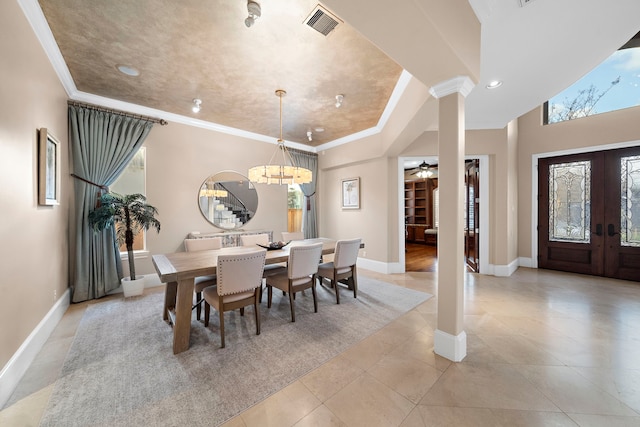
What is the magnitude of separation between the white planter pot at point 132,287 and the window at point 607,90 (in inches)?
307

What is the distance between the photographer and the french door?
13.0 ft

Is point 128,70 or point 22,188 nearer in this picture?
point 22,188

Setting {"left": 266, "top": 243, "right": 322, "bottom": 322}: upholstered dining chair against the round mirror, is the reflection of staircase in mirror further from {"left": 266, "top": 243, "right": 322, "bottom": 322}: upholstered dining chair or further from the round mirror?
{"left": 266, "top": 243, "right": 322, "bottom": 322}: upholstered dining chair

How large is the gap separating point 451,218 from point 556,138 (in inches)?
176

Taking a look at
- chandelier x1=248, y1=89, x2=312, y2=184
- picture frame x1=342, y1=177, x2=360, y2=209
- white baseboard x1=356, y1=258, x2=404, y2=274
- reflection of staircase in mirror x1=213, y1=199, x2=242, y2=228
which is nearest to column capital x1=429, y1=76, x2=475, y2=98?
chandelier x1=248, y1=89, x2=312, y2=184

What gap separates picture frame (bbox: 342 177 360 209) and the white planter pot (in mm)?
4004

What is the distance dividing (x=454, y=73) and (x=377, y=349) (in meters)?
2.42

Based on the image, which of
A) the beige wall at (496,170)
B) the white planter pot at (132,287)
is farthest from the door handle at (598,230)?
the white planter pot at (132,287)

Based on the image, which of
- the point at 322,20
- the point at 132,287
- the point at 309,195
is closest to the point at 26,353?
the point at 132,287

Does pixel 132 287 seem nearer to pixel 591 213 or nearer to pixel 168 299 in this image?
pixel 168 299

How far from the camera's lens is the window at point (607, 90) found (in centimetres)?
383

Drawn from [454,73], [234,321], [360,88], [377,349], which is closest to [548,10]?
[454,73]

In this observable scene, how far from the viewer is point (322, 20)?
6.46 feet

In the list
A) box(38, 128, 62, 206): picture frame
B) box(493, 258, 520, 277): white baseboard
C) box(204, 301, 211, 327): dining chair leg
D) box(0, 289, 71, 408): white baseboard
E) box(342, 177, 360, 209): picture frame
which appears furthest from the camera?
box(342, 177, 360, 209): picture frame
